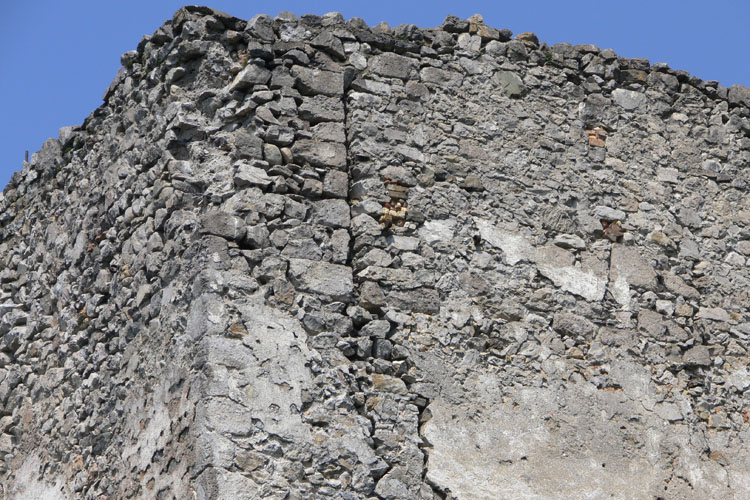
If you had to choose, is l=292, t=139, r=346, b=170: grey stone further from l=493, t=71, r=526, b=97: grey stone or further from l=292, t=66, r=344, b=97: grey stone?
l=493, t=71, r=526, b=97: grey stone

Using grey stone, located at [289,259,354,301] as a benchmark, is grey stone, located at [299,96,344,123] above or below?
above

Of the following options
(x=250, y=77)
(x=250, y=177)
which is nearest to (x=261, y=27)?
(x=250, y=77)

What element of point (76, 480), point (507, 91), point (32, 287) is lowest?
point (76, 480)

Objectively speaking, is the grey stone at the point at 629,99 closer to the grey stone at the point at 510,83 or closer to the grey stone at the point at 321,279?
the grey stone at the point at 510,83

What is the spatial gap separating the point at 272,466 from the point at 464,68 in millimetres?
2511

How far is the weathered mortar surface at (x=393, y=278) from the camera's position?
573 centimetres

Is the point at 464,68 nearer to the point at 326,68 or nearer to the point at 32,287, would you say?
the point at 326,68

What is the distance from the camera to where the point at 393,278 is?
6113 mm

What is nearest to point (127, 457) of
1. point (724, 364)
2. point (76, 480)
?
point (76, 480)

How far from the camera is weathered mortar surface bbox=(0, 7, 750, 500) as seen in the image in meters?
5.73

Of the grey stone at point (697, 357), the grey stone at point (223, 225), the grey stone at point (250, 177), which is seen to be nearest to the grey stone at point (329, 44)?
the grey stone at point (250, 177)

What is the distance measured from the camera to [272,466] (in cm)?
546

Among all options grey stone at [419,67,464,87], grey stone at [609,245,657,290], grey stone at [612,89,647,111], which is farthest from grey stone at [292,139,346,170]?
grey stone at [612,89,647,111]

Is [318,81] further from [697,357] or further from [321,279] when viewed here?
[697,357]
